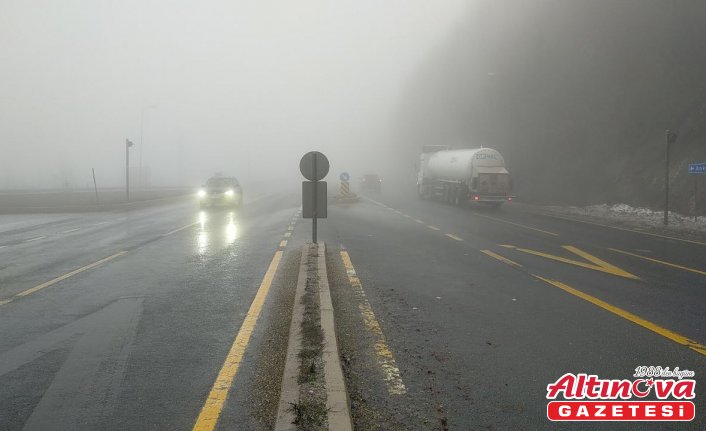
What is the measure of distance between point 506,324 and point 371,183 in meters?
48.5

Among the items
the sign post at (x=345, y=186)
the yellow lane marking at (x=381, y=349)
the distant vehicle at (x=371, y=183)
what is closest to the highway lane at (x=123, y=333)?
the yellow lane marking at (x=381, y=349)

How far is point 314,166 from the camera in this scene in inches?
400

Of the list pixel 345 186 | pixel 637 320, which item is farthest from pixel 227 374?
pixel 345 186

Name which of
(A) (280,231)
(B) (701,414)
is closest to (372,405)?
(B) (701,414)

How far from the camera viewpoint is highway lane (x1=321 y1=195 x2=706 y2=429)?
371 centimetres

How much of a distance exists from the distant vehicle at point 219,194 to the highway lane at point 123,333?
14.5 m

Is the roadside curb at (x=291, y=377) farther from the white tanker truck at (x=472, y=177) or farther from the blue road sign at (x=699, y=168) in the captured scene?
the white tanker truck at (x=472, y=177)

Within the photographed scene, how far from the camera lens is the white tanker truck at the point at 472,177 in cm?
2564

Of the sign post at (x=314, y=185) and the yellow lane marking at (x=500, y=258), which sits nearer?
the yellow lane marking at (x=500, y=258)

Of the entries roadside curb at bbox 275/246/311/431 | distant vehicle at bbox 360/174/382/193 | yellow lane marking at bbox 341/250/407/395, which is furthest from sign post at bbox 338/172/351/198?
roadside curb at bbox 275/246/311/431

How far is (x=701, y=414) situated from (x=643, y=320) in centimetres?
247

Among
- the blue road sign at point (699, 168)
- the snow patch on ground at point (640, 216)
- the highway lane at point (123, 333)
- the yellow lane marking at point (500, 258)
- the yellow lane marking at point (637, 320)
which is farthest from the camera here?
the snow patch on ground at point (640, 216)

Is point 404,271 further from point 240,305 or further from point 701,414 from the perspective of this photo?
point 701,414

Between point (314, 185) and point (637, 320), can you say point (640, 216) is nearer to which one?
point (314, 185)
